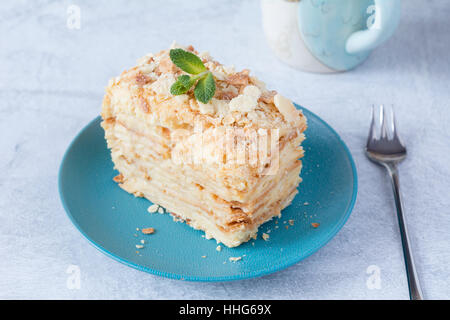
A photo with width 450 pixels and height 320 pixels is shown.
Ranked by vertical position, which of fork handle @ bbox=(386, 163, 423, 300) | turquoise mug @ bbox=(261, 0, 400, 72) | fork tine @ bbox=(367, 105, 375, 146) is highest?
turquoise mug @ bbox=(261, 0, 400, 72)

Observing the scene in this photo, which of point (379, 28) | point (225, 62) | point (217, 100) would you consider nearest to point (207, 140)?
point (217, 100)

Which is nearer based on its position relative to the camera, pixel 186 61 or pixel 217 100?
pixel 217 100

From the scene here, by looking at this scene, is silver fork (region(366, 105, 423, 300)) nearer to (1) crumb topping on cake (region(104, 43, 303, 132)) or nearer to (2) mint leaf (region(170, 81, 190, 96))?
(1) crumb topping on cake (region(104, 43, 303, 132))

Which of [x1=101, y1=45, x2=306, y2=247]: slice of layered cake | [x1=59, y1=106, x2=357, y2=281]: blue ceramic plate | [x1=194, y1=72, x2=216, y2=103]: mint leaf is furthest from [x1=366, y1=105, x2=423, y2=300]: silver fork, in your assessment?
[x1=194, y1=72, x2=216, y2=103]: mint leaf

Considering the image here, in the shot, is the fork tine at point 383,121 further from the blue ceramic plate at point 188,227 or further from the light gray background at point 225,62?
the blue ceramic plate at point 188,227

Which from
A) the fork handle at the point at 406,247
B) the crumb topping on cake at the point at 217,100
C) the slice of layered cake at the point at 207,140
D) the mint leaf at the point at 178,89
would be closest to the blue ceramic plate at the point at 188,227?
the slice of layered cake at the point at 207,140

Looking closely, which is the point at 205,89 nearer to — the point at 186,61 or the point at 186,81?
the point at 186,81

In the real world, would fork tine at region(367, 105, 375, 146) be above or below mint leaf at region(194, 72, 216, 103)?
below
